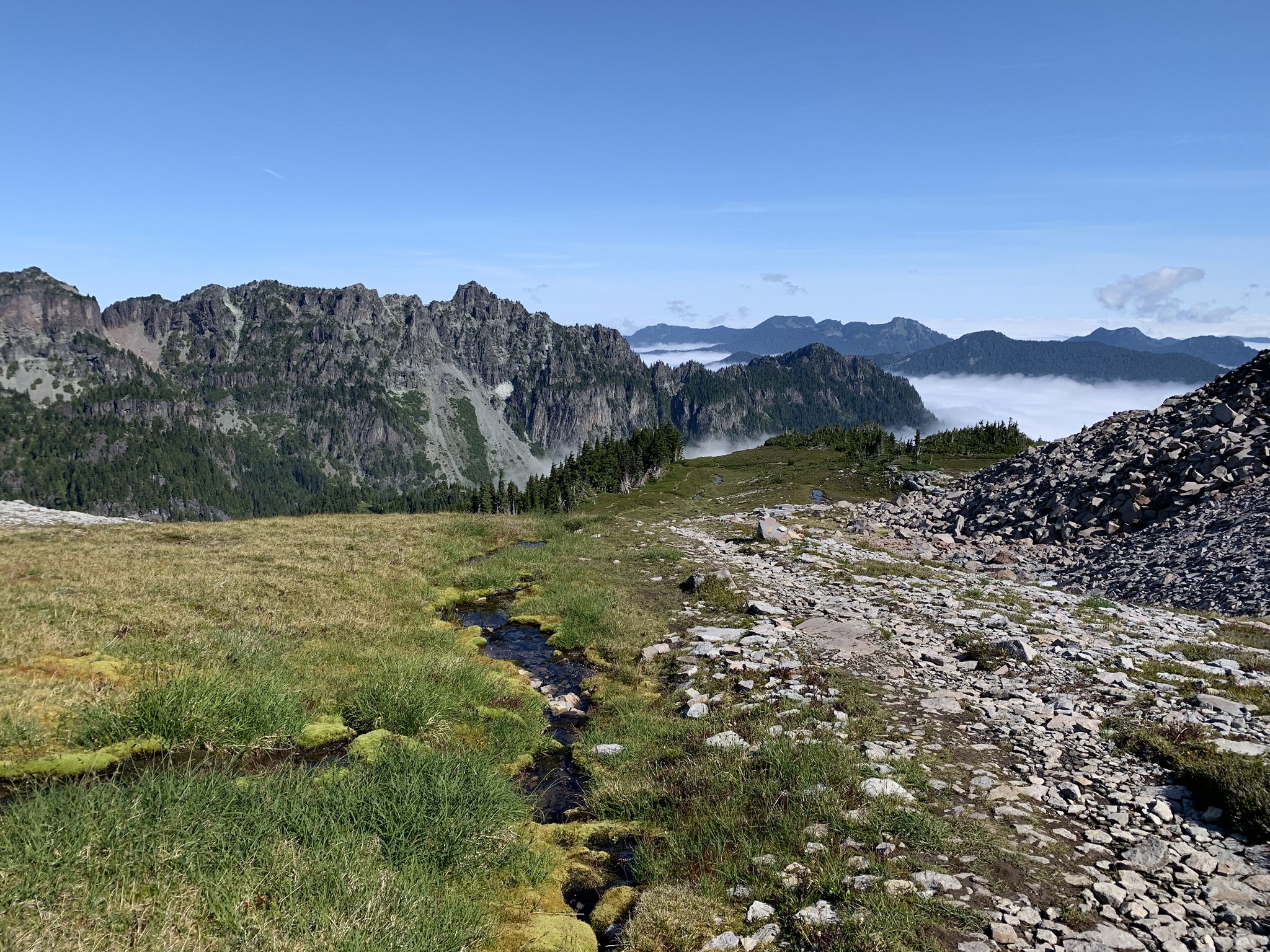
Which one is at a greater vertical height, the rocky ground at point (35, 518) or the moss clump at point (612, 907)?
the rocky ground at point (35, 518)

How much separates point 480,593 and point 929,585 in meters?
15.8

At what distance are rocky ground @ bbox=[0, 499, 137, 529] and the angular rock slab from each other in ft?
138

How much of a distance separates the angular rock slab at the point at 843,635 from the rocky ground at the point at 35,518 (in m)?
42.0

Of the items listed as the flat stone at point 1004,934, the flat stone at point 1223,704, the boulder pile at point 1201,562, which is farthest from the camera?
the boulder pile at point 1201,562

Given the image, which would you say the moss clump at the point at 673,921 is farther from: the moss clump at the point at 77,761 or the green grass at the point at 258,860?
the moss clump at the point at 77,761

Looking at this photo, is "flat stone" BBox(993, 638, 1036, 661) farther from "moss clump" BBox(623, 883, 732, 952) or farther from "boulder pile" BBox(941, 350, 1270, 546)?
"boulder pile" BBox(941, 350, 1270, 546)

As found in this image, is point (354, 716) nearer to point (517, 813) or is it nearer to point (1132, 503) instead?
point (517, 813)

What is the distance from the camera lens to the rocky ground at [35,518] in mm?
39250

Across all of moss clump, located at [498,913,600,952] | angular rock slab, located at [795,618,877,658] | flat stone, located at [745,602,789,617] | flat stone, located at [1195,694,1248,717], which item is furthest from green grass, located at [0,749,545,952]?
flat stone, located at [745,602,789,617]

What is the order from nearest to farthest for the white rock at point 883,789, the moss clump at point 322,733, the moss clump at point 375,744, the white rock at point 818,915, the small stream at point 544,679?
the white rock at point 818,915 < the white rock at point 883,789 < the moss clump at point 375,744 < the small stream at point 544,679 < the moss clump at point 322,733

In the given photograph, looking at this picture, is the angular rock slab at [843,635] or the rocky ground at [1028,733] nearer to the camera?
the rocky ground at [1028,733]

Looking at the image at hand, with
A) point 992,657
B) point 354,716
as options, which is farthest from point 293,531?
point 992,657

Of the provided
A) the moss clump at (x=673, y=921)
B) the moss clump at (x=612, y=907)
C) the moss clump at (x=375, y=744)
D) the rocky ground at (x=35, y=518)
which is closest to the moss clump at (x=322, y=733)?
the moss clump at (x=375, y=744)

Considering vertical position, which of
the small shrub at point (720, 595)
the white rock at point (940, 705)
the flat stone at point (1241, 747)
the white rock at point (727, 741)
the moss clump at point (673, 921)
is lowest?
the small shrub at point (720, 595)
